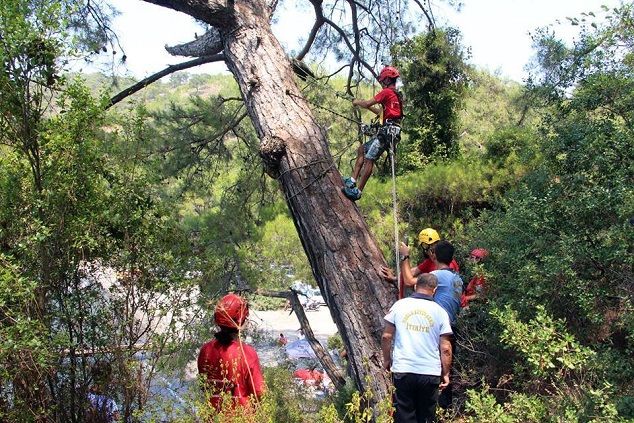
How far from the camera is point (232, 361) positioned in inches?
113

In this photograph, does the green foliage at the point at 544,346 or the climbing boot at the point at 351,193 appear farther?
the climbing boot at the point at 351,193

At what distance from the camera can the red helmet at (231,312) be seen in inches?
110

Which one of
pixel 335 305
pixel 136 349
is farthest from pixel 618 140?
pixel 136 349

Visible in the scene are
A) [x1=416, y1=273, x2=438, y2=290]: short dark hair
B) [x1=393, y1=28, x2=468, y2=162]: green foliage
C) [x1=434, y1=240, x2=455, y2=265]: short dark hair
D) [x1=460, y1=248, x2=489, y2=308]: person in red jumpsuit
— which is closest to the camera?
[x1=416, y1=273, x2=438, y2=290]: short dark hair

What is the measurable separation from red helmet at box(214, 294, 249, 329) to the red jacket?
0.12 meters

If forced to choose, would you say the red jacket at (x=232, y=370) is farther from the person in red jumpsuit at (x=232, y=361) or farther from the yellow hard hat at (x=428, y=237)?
the yellow hard hat at (x=428, y=237)

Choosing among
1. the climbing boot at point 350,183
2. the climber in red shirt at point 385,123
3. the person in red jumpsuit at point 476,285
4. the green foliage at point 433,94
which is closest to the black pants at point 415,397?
the climbing boot at point 350,183

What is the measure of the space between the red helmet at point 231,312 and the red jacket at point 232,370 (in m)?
0.12

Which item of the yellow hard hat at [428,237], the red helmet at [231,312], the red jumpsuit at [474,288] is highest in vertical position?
the yellow hard hat at [428,237]

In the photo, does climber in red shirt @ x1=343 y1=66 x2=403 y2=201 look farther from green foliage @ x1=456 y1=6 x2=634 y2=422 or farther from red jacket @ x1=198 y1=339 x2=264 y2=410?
red jacket @ x1=198 y1=339 x2=264 y2=410

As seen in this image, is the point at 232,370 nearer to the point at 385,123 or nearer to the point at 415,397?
the point at 415,397

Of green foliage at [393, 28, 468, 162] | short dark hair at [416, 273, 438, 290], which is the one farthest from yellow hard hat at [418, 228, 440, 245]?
green foliage at [393, 28, 468, 162]

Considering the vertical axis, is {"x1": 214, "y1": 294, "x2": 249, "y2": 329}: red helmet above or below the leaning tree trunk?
below

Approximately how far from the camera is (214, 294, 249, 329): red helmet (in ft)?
9.15
